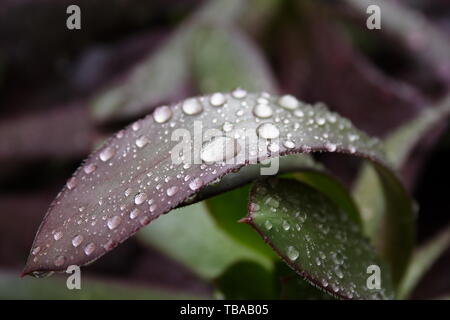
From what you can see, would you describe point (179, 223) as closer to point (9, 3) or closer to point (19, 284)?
point (19, 284)

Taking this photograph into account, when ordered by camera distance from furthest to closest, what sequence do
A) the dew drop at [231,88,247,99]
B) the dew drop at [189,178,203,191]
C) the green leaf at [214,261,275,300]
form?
the green leaf at [214,261,275,300] → the dew drop at [231,88,247,99] → the dew drop at [189,178,203,191]

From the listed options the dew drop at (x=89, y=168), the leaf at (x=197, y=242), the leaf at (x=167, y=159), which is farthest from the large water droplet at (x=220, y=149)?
the leaf at (x=197, y=242)

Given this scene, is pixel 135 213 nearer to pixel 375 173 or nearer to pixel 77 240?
pixel 77 240

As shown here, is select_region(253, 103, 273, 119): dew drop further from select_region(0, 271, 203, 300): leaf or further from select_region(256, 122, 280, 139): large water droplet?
select_region(0, 271, 203, 300): leaf

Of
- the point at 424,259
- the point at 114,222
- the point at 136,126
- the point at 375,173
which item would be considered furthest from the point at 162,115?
the point at 424,259

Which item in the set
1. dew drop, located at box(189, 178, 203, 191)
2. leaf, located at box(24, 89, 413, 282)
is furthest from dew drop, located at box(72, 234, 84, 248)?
dew drop, located at box(189, 178, 203, 191)

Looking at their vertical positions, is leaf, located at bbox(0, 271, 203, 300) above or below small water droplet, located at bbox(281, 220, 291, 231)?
below

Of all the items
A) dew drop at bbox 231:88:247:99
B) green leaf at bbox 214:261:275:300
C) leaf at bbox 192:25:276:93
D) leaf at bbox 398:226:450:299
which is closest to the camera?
dew drop at bbox 231:88:247:99

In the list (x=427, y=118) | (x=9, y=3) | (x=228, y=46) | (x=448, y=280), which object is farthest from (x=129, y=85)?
(x=448, y=280)
